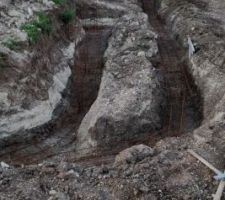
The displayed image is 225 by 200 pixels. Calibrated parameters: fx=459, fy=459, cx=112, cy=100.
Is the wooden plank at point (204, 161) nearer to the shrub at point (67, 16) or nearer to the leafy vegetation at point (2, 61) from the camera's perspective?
the leafy vegetation at point (2, 61)

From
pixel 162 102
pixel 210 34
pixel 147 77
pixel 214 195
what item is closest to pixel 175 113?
pixel 162 102

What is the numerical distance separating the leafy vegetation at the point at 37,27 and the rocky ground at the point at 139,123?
286 cm

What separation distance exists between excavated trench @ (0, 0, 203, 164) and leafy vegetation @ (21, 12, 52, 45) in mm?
2093

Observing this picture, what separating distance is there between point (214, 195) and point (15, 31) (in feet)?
33.4

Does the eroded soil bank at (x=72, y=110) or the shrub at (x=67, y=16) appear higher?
the shrub at (x=67, y=16)

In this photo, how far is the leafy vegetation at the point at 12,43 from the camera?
53.7 feet

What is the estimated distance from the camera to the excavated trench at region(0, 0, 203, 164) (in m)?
15.1

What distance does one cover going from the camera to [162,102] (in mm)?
16891

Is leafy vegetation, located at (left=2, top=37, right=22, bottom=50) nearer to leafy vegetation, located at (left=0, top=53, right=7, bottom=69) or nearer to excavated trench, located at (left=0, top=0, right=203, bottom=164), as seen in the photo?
leafy vegetation, located at (left=0, top=53, right=7, bottom=69)

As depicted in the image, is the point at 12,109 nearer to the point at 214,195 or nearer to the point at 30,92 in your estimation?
the point at 30,92

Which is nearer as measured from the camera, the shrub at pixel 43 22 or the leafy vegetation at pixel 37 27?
the leafy vegetation at pixel 37 27

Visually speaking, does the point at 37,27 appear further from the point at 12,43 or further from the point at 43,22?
the point at 12,43

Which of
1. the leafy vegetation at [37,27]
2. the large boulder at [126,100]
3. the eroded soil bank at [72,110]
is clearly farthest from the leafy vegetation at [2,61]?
the large boulder at [126,100]

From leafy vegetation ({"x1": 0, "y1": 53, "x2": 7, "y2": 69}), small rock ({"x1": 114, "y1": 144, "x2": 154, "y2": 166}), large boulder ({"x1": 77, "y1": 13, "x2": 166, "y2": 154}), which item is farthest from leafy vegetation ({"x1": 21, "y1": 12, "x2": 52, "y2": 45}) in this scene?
small rock ({"x1": 114, "y1": 144, "x2": 154, "y2": 166})
